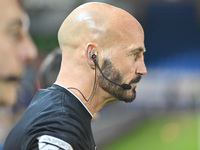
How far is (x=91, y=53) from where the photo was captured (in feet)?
3.73

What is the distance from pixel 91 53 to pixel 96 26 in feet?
0.29

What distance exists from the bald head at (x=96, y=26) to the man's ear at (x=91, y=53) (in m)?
0.02

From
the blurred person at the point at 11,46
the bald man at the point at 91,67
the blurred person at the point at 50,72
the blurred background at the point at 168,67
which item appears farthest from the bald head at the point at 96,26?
the blurred background at the point at 168,67

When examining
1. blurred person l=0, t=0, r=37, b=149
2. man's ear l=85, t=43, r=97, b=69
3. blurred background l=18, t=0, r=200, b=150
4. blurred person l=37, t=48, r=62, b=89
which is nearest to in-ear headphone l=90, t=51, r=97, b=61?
man's ear l=85, t=43, r=97, b=69

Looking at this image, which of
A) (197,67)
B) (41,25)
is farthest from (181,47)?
(41,25)

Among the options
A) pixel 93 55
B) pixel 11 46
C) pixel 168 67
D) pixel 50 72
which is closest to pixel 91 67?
pixel 93 55

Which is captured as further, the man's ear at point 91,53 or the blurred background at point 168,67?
the blurred background at point 168,67

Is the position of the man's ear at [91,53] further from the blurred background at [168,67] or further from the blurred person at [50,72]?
the blurred background at [168,67]

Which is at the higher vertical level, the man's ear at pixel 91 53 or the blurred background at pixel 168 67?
the man's ear at pixel 91 53

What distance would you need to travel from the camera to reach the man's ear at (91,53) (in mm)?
1138

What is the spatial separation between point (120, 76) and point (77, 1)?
7950 mm

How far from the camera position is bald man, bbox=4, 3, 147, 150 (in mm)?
1102

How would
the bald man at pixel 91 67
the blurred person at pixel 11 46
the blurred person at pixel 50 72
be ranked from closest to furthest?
the bald man at pixel 91 67 < the blurred person at pixel 11 46 < the blurred person at pixel 50 72

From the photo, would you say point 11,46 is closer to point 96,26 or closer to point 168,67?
point 96,26
